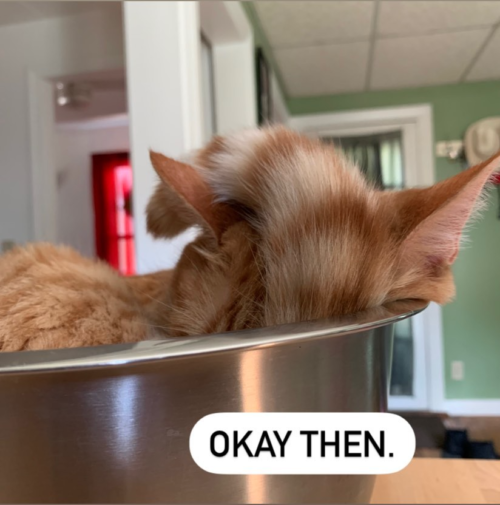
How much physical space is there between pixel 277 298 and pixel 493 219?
415mm

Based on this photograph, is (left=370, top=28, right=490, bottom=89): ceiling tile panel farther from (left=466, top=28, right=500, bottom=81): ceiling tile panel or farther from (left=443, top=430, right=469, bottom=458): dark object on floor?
(left=443, top=430, right=469, bottom=458): dark object on floor

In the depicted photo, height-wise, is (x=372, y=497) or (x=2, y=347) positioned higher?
(x=2, y=347)

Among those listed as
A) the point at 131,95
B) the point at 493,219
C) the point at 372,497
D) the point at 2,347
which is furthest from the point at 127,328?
the point at 131,95

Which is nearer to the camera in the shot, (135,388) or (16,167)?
(135,388)

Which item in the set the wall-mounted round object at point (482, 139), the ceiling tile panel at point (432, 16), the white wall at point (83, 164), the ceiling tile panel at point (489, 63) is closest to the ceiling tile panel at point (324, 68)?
the ceiling tile panel at point (432, 16)

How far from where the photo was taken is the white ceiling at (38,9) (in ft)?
2.52

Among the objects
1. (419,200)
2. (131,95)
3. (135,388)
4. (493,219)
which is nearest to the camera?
(135,388)

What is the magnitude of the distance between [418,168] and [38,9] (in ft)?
3.05

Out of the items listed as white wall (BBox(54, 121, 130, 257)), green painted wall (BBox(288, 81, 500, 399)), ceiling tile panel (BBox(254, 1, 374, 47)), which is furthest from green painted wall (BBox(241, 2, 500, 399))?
white wall (BBox(54, 121, 130, 257))

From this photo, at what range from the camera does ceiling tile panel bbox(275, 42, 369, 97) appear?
5.46 feet

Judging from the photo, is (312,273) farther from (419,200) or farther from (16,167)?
(16,167)

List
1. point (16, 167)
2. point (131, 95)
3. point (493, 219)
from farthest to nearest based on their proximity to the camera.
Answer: point (16, 167) < point (131, 95) < point (493, 219)

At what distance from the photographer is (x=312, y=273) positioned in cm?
27

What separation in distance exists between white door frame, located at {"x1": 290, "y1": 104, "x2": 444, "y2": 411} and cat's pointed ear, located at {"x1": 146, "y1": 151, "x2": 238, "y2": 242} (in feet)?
0.86
